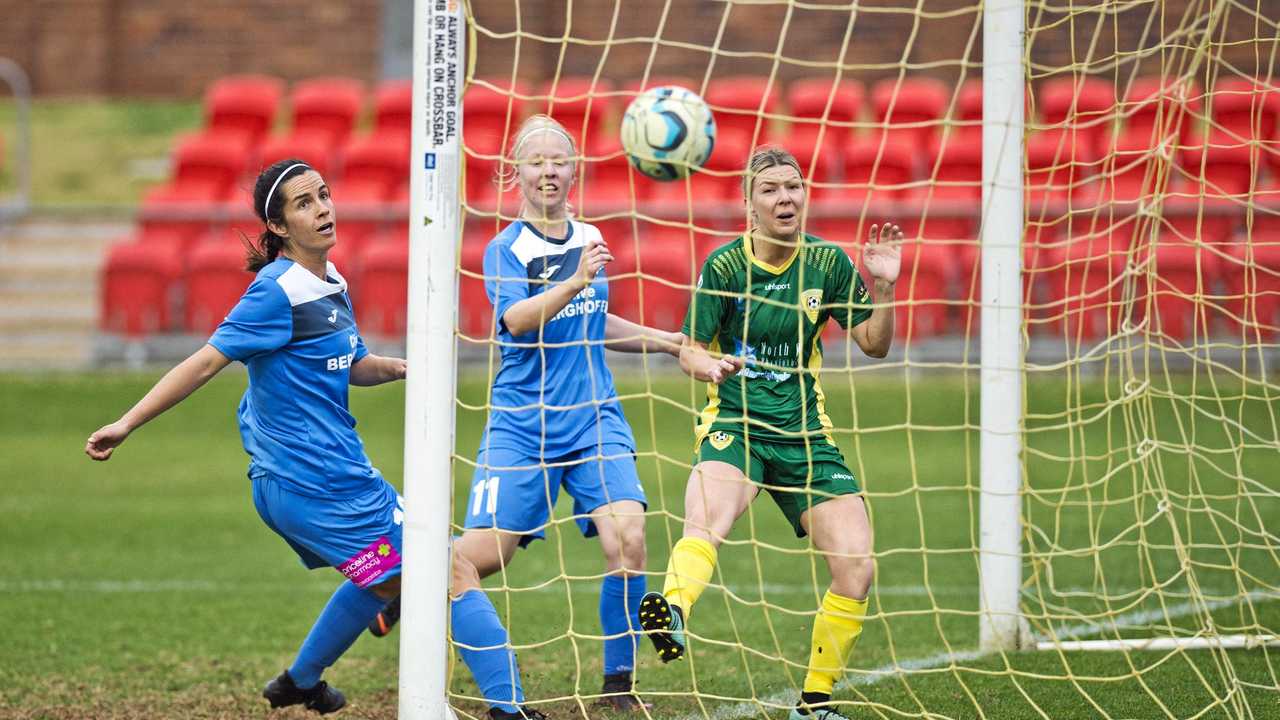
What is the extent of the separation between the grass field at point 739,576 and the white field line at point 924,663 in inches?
0.9

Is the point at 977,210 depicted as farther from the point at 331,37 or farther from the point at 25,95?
the point at 25,95

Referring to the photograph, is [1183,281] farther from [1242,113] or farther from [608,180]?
[608,180]

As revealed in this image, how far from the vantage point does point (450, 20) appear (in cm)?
425

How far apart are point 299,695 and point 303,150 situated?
39.3 feet

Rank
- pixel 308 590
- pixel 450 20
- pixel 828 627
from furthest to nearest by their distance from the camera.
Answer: pixel 308 590 → pixel 828 627 → pixel 450 20

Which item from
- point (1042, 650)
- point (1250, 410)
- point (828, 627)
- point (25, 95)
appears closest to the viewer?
point (828, 627)

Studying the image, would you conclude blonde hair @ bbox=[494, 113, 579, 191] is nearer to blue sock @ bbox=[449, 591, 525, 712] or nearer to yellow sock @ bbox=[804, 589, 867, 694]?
blue sock @ bbox=[449, 591, 525, 712]

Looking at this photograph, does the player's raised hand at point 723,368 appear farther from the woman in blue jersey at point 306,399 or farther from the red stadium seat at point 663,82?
the red stadium seat at point 663,82

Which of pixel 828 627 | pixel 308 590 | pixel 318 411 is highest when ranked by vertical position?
pixel 318 411

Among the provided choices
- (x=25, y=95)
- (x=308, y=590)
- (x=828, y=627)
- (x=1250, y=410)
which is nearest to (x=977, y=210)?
(x=1250, y=410)

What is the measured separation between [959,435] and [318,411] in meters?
8.00

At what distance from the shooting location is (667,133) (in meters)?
4.64

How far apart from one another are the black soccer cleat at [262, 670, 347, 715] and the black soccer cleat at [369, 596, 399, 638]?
27 centimetres

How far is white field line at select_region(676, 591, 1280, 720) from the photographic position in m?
4.85
